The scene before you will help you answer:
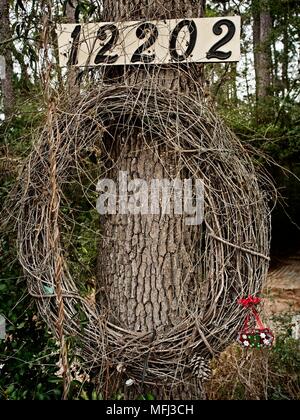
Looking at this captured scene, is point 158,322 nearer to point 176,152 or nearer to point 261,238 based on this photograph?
point 261,238

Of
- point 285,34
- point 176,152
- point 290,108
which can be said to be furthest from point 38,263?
point 285,34

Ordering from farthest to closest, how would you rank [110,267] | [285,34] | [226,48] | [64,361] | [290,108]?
[285,34], [290,108], [110,267], [226,48], [64,361]

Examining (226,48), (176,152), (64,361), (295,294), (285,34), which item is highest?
(285,34)

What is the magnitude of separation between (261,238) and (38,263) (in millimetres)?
841

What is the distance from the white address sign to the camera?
1.87 metres

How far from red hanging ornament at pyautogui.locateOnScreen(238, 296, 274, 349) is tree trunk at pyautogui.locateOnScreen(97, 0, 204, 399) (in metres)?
0.22

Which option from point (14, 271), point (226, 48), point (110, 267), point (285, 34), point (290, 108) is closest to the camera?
point (226, 48)

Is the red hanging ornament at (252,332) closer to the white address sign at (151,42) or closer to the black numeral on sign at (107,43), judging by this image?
the white address sign at (151,42)

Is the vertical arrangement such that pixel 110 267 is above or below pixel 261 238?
below

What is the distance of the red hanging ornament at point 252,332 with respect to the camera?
1823mm

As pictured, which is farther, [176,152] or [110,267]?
[110,267]

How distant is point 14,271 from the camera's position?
2.18 metres

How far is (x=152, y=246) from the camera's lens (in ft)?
6.52

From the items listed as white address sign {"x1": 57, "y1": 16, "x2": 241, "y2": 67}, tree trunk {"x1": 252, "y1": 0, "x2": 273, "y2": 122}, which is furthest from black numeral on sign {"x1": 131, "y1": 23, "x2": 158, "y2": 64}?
tree trunk {"x1": 252, "y1": 0, "x2": 273, "y2": 122}
